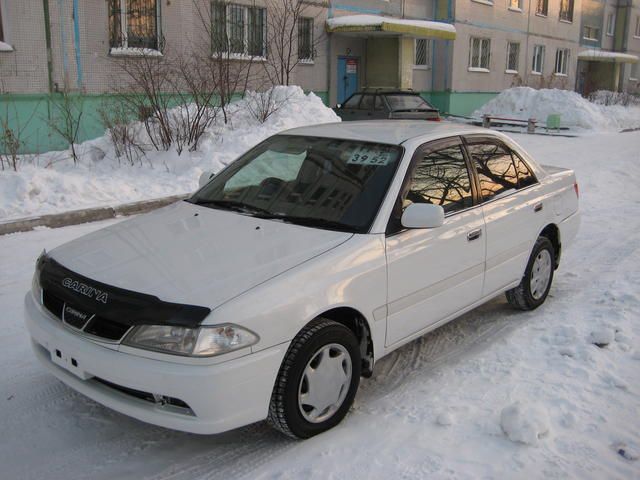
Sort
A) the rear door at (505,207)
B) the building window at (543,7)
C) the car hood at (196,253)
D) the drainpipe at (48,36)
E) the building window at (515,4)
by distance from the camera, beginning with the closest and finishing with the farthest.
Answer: the car hood at (196,253)
the rear door at (505,207)
the drainpipe at (48,36)
the building window at (515,4)
the building window at (543,7)

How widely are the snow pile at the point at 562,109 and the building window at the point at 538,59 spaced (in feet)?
16.8

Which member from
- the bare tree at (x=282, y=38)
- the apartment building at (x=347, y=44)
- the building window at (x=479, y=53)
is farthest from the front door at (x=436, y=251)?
the building window at (x=479, y=53)

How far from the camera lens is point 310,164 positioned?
13.9 feet

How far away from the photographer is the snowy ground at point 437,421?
3.01 meters

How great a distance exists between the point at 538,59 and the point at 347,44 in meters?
14.7

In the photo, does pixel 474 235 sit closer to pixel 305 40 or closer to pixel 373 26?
→ pixel 373 26

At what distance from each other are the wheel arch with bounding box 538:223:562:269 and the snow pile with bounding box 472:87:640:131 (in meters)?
20.2

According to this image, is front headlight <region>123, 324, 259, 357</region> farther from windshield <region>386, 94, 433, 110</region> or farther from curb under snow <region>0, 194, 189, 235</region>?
windshield <region>386, 94, 433, 110</region>

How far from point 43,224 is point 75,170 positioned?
2.21 metres

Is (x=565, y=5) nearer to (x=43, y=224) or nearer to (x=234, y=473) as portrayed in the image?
(x=43, y=224)

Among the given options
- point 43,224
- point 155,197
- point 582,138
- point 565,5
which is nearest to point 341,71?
point 582,138

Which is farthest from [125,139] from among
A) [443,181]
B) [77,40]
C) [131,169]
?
[443,181]

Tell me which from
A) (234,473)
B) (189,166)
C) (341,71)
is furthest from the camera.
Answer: (341,71)

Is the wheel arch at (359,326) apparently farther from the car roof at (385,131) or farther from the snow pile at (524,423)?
the car roof at (385,131)
